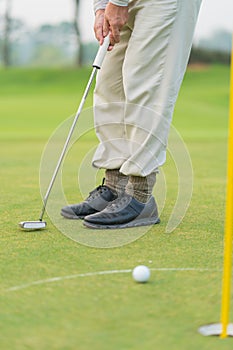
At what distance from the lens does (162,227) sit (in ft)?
11.8

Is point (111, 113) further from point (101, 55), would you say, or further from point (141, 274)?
point (141, 274)

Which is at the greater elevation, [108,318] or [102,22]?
[102,22]

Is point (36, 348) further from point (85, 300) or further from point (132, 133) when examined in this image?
point (132, 133)

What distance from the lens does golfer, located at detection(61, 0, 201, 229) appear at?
354 cm

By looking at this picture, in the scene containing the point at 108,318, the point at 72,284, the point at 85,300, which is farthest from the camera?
the point at 72,284

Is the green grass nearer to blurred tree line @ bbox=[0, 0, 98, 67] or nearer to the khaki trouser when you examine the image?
the khaki trouser

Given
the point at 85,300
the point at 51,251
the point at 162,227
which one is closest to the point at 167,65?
the point at 162,227

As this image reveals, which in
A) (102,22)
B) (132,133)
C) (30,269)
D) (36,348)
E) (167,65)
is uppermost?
(102,22)

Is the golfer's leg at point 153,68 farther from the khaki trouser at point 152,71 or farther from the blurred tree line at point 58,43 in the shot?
the blurred tree line at point 58,43

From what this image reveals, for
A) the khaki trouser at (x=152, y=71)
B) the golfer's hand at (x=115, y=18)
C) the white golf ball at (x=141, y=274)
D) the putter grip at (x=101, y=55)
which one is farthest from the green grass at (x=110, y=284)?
the golfer's hand at (x=115, y=18)

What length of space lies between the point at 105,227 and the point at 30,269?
34.5 inches

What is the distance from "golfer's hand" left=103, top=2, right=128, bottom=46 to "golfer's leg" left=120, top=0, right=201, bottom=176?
0.08 metres

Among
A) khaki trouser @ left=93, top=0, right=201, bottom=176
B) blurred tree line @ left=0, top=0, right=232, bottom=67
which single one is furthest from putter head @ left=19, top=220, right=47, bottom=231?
blurred tree line @ left=0, top=0, right=232, bottom=67

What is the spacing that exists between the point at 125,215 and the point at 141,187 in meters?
0.18
